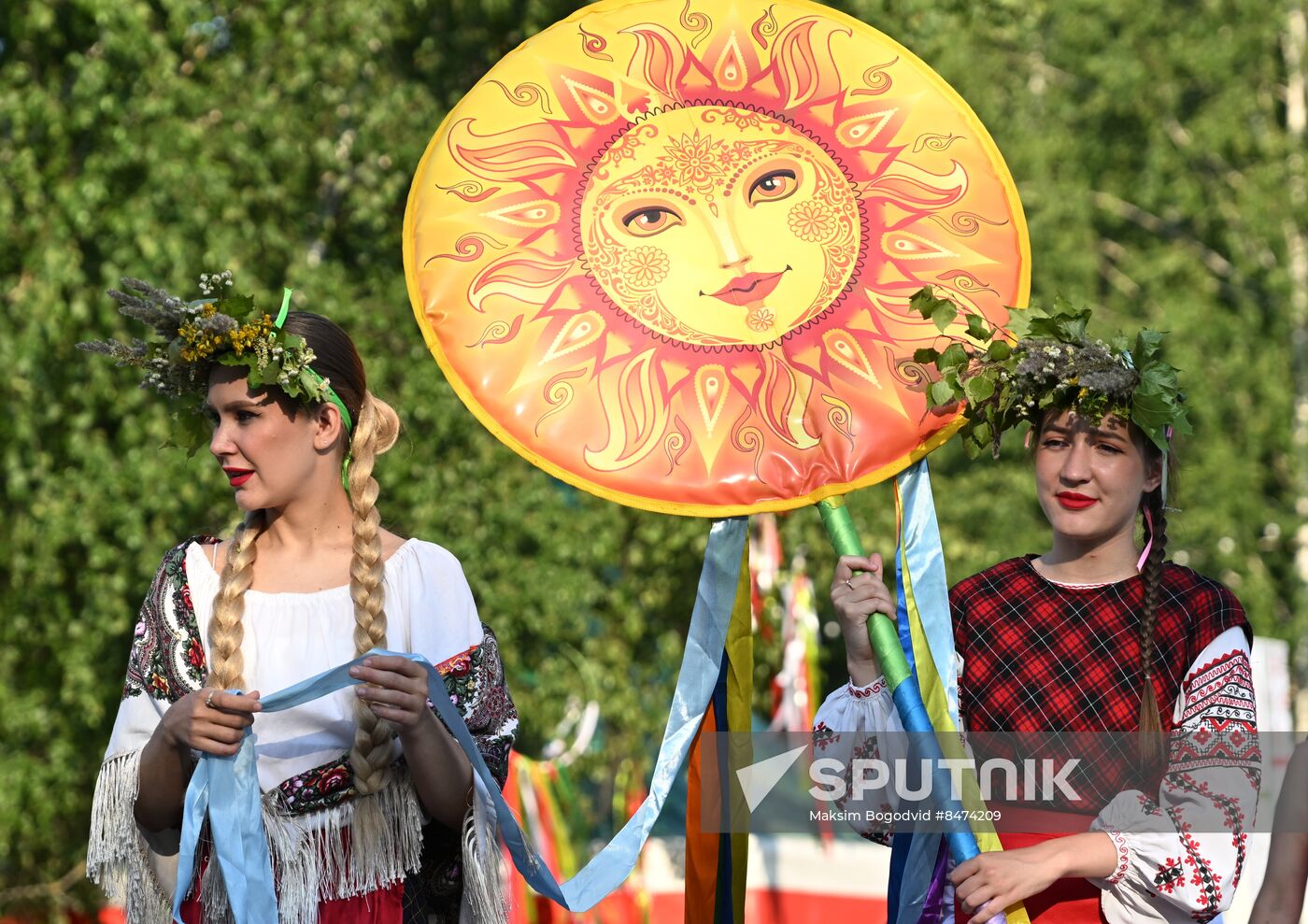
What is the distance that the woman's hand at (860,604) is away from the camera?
9.70 ft

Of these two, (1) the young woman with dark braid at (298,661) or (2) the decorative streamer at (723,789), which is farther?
(2) the decorative streamer at (723,789)

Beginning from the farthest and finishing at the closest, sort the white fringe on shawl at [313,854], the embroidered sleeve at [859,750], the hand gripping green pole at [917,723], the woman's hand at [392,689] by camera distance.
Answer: the embroidered sleeve at [859,750] < the hand gripping green pole at [917,723] < the white fringe on shawl at [313,854] < the woman's hand at [392,689]

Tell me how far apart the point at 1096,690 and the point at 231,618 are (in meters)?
1.56

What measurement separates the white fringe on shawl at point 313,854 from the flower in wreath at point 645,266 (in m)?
1.04

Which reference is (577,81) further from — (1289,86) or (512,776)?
(1289,86)

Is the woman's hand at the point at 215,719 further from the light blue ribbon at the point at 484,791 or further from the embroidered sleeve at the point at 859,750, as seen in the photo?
the embroidered sleeve at the point at 859,750

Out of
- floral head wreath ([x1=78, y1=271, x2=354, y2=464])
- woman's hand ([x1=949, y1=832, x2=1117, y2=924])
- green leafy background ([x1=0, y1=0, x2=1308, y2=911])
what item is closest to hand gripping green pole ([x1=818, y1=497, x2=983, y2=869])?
woman's hand ([x1=949, y1=832, x2=1117, y2=924])

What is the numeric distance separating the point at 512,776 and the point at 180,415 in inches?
155

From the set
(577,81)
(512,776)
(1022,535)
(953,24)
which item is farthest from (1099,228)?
(577,81)

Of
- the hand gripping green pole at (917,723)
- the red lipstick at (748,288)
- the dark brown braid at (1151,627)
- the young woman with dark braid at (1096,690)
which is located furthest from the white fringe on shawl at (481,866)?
the dark brown braid at (1151,627)

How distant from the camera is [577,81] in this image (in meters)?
3.29

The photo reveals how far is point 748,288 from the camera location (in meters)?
3.11

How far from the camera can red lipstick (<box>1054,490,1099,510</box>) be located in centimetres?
295

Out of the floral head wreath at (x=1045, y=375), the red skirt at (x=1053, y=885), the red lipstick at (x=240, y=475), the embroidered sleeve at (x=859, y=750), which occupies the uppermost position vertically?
the floral head wreath at (x=1045, y=375)
